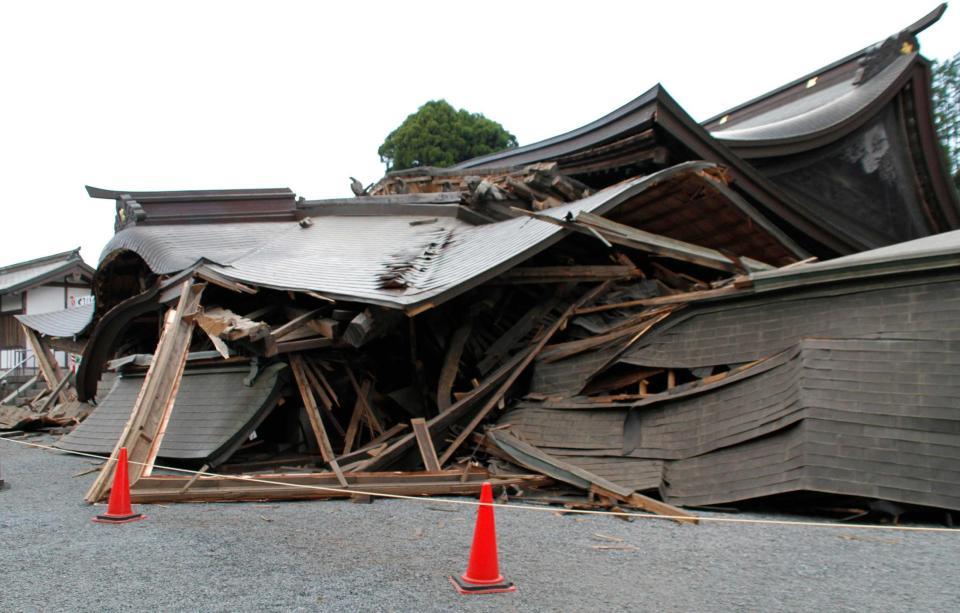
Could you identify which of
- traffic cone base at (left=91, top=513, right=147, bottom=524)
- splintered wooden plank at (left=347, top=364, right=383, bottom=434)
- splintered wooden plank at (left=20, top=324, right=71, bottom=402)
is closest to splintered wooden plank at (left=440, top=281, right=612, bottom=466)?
splintered wooden plank at (left=347, top=364, right=383, bottom=434)

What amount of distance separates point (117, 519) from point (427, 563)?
2.45 meters

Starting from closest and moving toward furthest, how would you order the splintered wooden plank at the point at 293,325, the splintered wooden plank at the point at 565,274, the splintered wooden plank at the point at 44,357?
the splintered wooden plank at the point at 293,325, the splintered wooden plank at the point at 565,274, the splintered wooden plank at the point at 44,357

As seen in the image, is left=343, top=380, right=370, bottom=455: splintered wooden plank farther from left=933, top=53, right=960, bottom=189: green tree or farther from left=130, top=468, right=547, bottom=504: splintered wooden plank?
left=933, top=53, right=960, bottom=189: green tree

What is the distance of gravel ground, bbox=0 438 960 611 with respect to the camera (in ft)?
10.8

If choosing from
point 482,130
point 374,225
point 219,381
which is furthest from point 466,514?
point 482,130

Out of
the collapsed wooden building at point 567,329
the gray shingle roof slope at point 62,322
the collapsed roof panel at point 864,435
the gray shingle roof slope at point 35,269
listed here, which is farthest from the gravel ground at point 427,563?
the gray shingle roof slope at point 35,269

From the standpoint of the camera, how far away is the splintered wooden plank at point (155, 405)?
19.5ft

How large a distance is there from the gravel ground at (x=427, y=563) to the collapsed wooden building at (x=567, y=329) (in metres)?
0.65

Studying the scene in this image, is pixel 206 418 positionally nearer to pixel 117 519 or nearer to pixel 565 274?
pixel 117 519

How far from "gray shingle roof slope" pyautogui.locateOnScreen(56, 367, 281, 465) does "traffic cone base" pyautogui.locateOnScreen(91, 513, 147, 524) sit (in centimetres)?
256

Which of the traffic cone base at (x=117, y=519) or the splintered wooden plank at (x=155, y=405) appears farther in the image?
the splintered wooden plank at (x=155, y=405)

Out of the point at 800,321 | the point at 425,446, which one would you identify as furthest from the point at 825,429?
the point at 425,446

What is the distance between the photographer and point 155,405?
641cm

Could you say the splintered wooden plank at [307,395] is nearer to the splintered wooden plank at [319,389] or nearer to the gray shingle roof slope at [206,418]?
the splintered wooden plank at [319,389]
